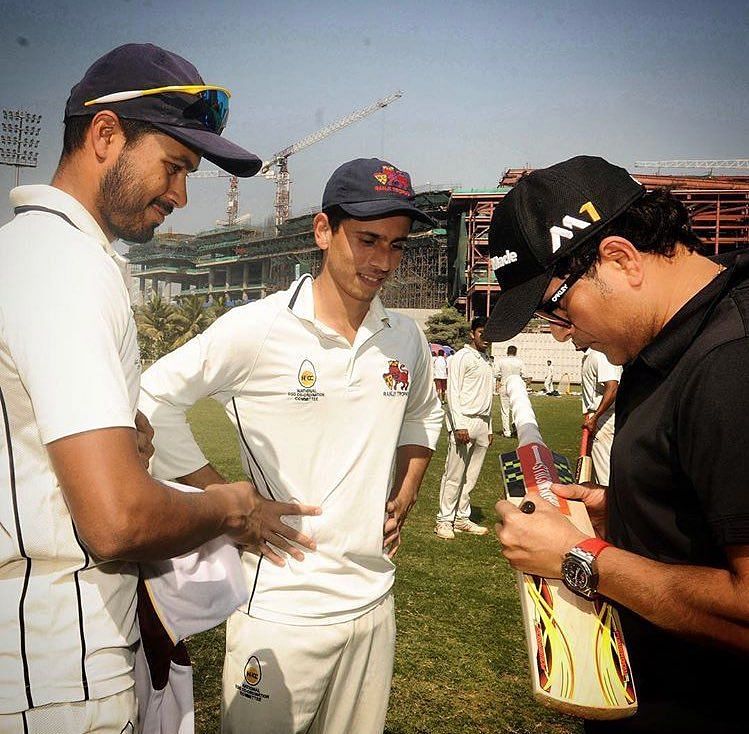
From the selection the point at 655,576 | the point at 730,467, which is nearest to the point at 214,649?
the point at 655,576

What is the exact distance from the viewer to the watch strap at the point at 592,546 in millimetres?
1653

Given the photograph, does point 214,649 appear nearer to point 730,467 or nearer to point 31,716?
point 31,716

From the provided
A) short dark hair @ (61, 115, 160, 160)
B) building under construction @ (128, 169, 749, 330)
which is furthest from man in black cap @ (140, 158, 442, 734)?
building under construction @ (128, 169, 749, 330)

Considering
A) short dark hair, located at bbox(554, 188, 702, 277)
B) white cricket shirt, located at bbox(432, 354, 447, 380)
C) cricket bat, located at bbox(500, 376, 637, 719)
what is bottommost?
white cricket shirt, located at bbox(432, 354, 447, 380)

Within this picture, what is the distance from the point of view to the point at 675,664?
1.78m

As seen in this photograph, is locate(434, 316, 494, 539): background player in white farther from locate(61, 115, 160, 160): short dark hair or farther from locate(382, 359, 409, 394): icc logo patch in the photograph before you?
locate(61, 115, 160, 160): short dark hair

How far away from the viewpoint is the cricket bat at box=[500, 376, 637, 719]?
152 centimetres

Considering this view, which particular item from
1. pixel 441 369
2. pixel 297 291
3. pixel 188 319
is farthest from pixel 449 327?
pixel 297 291

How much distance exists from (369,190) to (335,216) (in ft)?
0.67

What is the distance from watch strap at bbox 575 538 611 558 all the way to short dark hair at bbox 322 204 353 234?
1669 mm

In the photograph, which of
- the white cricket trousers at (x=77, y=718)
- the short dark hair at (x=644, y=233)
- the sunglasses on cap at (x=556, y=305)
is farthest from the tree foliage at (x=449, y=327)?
the white cricket trousers at (x=77, y=718)

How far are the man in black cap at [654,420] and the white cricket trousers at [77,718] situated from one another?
3.58ft

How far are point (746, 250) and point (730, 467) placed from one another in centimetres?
68

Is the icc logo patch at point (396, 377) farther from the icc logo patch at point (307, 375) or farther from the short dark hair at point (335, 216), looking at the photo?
the short dark hair at point (335, 216)
